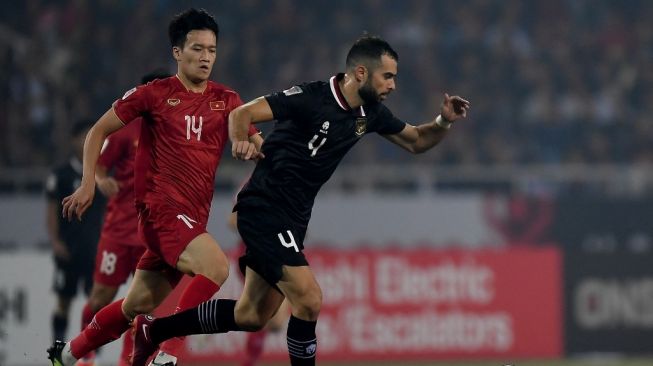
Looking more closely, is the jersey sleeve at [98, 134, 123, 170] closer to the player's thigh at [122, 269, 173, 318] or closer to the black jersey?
the player's thigh at [122, 269, 173, 318]

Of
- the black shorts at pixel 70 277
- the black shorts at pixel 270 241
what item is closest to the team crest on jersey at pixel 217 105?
the black shorts at pixel 270 241

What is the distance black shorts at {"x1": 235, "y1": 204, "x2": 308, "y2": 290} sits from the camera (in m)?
7.47

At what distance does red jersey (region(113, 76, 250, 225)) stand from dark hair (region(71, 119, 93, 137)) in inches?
141

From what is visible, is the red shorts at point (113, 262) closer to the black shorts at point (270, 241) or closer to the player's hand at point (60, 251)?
the player's hand at point (60, 251)

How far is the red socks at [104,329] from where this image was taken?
26.0 ft

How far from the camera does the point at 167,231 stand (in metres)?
7.60

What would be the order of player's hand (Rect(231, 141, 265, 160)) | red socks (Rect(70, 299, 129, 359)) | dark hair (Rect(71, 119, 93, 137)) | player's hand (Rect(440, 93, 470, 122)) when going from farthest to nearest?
dark hair (Rect(71, 119, 93, 137)) < player's hand (Rect(440, 93, 470, 122)) < red socks (Rect(70, 299, 129, 359)) < player's hand (Rect(231, 141, 265, 160))

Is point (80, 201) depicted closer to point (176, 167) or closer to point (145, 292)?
point (176, 167)

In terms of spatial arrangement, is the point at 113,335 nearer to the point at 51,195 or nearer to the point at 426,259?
the point at 51,195

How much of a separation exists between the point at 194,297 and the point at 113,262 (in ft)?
7.54

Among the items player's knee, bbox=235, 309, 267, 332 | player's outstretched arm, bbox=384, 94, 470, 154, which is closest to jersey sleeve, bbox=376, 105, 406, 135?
player's outstretched arm, bbox=384, 94, 470, 154

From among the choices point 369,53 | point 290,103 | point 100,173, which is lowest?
point 100,173

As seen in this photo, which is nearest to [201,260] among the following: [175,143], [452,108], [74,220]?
[175,143]

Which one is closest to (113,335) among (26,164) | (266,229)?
(266,229)
